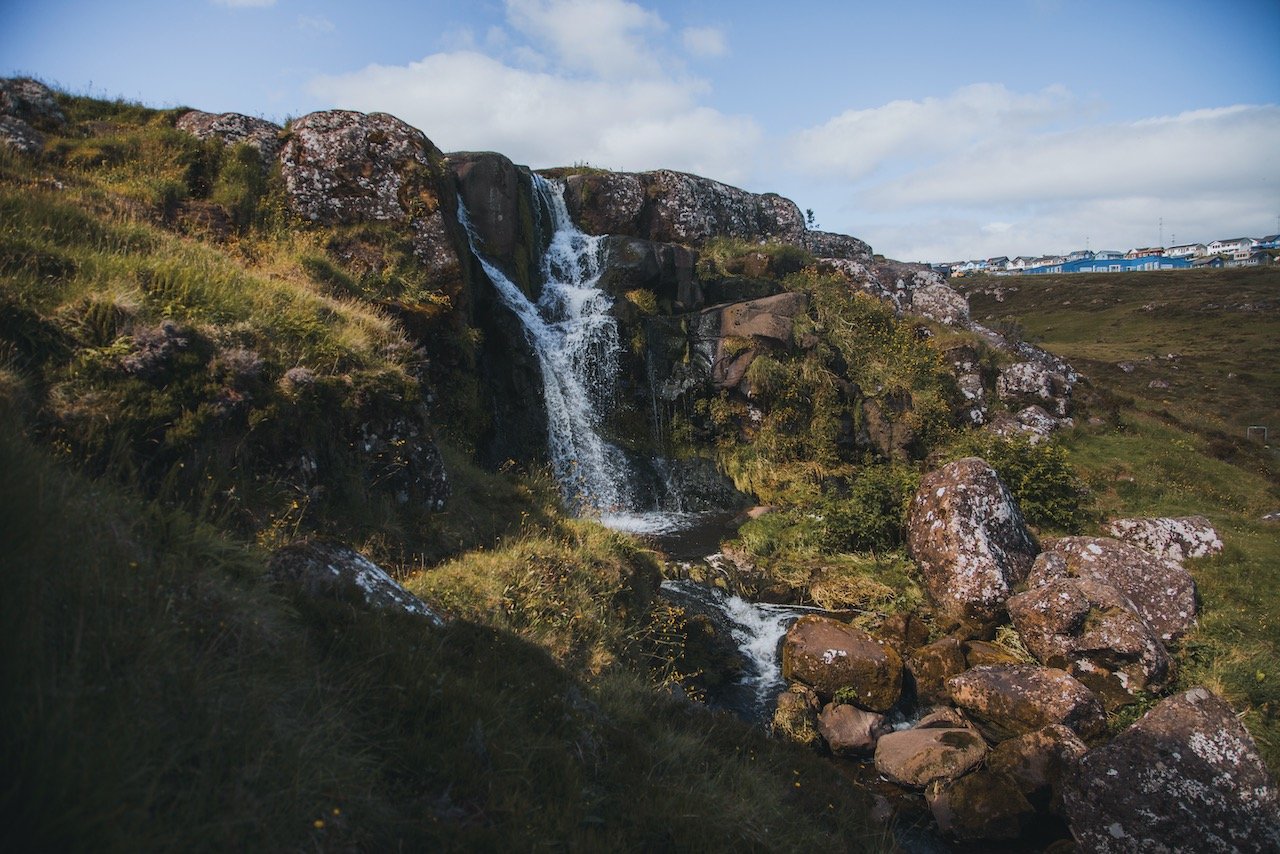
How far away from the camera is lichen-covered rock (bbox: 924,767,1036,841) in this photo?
274 inches

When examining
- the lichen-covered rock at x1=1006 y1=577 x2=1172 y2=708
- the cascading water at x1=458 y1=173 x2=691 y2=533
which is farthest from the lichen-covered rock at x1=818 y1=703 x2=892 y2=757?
the cascading water at x1=458 y1=173 x2=691 y2=533

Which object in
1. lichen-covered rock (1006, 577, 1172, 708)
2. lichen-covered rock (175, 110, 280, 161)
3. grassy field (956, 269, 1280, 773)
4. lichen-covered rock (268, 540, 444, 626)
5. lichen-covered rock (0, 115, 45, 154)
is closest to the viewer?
lichen-covered rock (268, 540, 444, 626)

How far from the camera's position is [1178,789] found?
6496 mm

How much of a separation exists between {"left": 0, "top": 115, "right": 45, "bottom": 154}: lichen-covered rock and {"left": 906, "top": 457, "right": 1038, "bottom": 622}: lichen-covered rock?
17658 millimetres

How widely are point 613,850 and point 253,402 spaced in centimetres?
551

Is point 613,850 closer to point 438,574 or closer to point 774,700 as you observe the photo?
point 438,574

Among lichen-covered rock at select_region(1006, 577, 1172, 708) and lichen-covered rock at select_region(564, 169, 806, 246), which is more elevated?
lichen-covered rock at select_region(564, 169, 806, 246)

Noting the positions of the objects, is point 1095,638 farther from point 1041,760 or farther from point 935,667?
point 1041,760

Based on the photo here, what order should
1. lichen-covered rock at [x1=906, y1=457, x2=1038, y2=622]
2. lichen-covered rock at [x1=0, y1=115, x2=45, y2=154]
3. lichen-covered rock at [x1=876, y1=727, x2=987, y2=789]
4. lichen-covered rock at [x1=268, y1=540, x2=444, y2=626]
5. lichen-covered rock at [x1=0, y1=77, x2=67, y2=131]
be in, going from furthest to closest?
lichen-covered rock at [x1=0, y1=77, x2=67, y2=131], lichen-covered rock at [x1=906, y1=457, x2=1038, y2=622], lichen-covered rock at [x1=0, y1=115, x2=45, y2=154], lichen-covered rock at [x1=876, y1=727, x2=987, y2=789], lichen-covered rock at [x1=268, y1=540, x2=444, y2=626]

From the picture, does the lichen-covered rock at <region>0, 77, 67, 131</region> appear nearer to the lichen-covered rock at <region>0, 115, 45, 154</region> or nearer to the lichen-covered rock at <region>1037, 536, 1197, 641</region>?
the lichen-covered rock at <region>0, 115, 45, 154</region>

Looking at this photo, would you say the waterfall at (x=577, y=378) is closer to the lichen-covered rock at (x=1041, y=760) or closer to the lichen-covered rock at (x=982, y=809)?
the lichen-covered rock at (x=982, y=809)

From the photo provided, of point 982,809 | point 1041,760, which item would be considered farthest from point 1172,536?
point 982,809

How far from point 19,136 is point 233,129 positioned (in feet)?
13.3

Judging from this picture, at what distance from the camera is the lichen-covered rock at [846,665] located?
9.14 m
